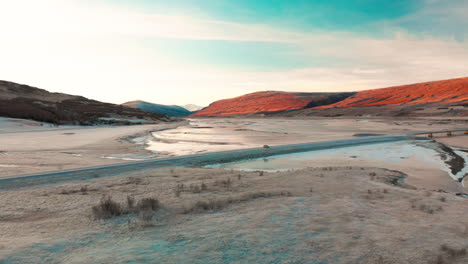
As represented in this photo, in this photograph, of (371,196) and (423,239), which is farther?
(371,196)

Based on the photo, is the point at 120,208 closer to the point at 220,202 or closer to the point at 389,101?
the point at 220,202

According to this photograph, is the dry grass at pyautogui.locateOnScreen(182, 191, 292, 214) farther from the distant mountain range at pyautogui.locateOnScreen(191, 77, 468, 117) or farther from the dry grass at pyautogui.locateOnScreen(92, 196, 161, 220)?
the distant mountain range at pyautogui.locateOnScreen(191, 77, 468, 117)

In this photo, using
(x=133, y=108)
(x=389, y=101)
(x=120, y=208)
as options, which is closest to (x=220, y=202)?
(x=120, y=208)

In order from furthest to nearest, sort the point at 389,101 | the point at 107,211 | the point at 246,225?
the point at 389,101, the point at 107,211, the point at 246,225

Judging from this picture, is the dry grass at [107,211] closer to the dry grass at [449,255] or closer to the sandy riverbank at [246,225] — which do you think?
the sandy riverbank at [246,225]

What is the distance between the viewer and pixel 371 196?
286 inches

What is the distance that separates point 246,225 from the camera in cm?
514

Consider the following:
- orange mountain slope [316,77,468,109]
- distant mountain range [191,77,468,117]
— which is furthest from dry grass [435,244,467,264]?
orange mountain slope [316,77,468,109]

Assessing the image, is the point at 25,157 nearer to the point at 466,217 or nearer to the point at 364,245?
the point at 364,245

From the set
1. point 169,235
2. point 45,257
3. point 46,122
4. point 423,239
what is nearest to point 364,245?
point 423,239

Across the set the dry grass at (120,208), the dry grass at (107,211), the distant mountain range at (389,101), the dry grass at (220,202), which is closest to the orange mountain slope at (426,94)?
the distant mountain range at (389,101)

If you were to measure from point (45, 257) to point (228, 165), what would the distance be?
10.1 meters

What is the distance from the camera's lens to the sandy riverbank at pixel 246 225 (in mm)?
4047

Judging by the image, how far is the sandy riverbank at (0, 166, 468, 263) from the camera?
13.3 feet
